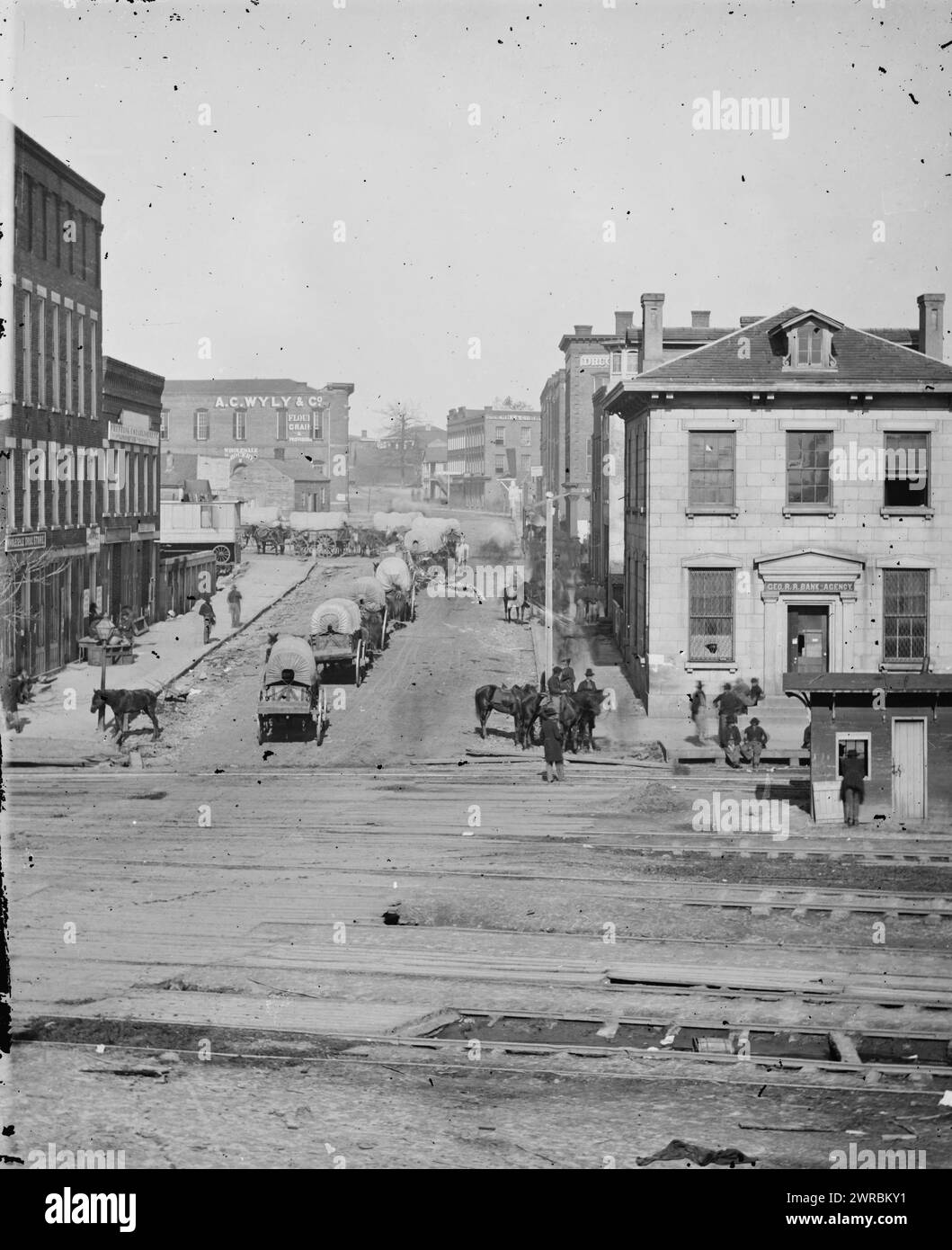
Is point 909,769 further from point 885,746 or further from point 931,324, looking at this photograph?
point 931,324

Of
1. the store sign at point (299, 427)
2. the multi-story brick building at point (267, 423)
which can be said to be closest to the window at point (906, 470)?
the multi-story brick building at point (267, 423)

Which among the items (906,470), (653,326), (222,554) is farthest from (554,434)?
(906,470)

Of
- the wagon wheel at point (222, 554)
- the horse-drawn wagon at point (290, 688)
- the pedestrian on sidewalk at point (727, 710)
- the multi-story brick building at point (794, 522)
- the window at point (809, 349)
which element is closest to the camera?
the pedestrian on sidewalk at point (727, 710)

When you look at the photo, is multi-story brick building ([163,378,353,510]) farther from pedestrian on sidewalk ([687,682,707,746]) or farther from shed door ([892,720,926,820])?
shed door ([892,720,926,820])

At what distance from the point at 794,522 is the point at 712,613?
294 cm

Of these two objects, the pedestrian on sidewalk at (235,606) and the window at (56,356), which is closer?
the window at (56,356)

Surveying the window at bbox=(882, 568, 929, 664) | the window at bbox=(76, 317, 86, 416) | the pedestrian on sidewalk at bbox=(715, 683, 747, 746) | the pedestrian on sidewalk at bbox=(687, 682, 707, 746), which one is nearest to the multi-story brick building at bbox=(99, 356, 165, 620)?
the window at bbox=(76, 317, 86, 416)

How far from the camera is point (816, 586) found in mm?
35406

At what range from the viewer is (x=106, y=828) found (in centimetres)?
2308

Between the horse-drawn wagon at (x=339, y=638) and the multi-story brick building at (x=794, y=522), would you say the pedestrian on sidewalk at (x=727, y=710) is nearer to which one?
the multi-story brick building at (x=794, y=522)

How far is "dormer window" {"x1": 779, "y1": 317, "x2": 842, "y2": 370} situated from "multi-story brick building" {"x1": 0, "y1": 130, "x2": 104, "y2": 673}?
18.4 meters

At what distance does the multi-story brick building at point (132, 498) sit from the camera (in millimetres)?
45375

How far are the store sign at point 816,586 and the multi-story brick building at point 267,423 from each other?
6772cm
